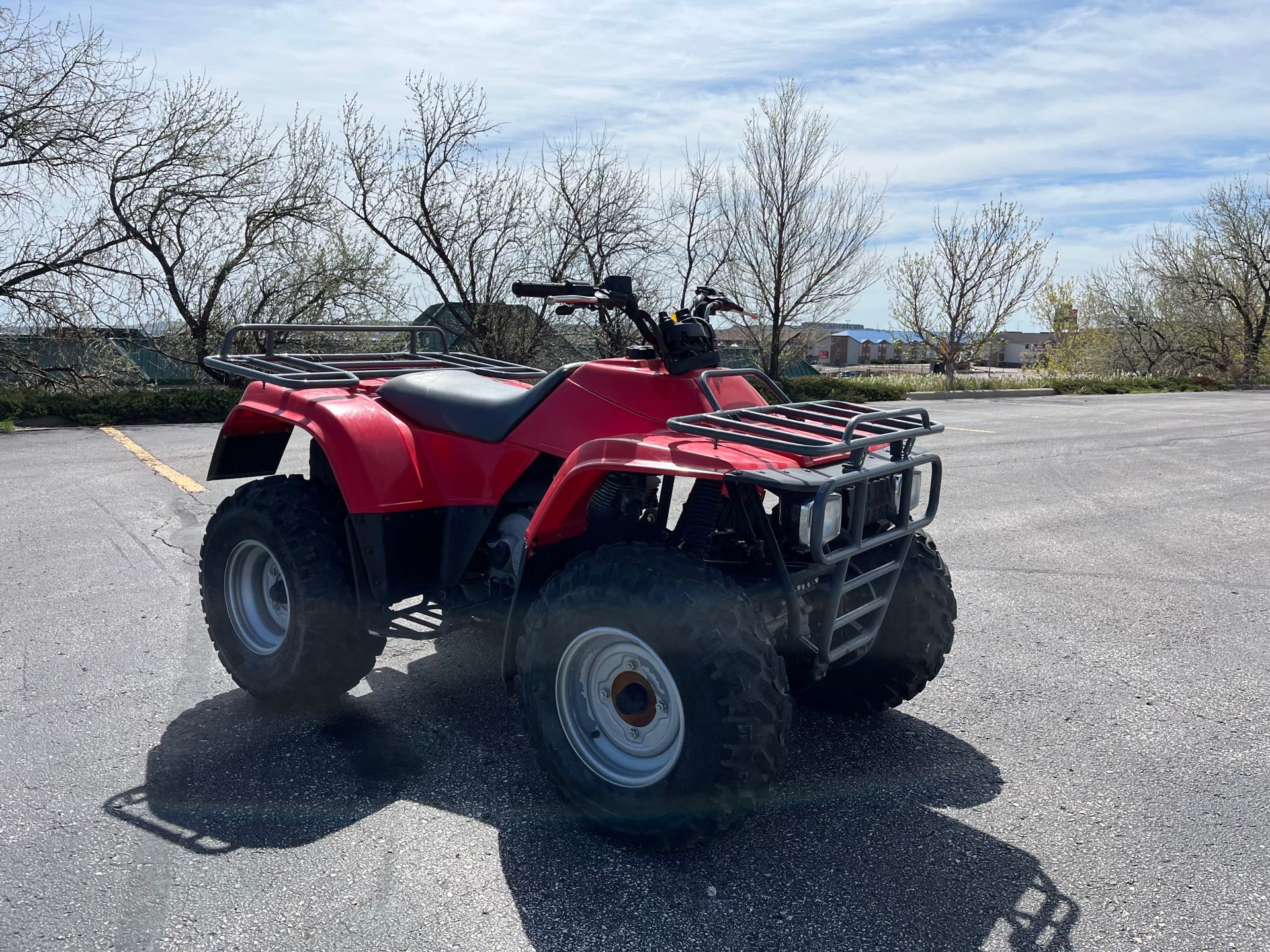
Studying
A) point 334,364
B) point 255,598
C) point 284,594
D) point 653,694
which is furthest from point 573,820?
point 334,364

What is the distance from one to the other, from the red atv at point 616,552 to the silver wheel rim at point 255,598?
0.01m

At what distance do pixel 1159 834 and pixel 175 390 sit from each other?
15.5 m

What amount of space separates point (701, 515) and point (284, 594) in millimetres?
2061

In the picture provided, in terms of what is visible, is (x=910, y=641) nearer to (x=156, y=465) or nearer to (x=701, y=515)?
(x=701, y=515)

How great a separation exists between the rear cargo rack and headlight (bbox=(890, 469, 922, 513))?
84mm

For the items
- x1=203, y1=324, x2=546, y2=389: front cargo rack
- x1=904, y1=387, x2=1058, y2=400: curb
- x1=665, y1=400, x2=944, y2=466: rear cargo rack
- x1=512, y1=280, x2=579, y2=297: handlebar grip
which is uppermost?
x1=512, y1=280, x2=579, y2=297: handlebar grip

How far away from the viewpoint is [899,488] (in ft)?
11.0

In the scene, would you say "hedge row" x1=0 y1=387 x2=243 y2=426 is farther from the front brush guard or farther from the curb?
the curb

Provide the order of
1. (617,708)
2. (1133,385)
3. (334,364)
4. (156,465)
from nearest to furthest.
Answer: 1. (617,708)
2. (334,364)
3. (156,465)
4. (1133,385)

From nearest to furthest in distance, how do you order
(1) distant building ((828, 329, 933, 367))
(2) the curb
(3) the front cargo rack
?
(3) the front cargo rack → (2) the curb → (1) distant building ((828, 329, 933, 367))

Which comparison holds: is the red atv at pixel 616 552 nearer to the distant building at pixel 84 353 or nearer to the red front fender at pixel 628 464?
the red front fender at pixel 628 464

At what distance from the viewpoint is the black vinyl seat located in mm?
3576

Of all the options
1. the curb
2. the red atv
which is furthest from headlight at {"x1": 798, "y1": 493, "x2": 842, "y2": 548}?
the curb

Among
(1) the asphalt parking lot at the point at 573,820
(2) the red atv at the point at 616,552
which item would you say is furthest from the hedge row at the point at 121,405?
(2) the red atv at the point at 616,552
